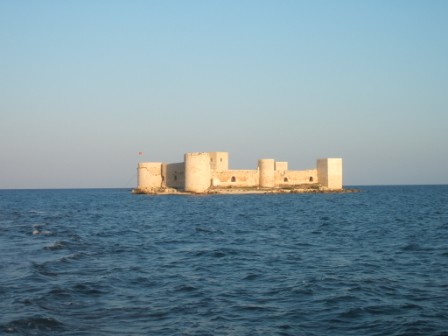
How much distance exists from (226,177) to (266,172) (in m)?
3.80

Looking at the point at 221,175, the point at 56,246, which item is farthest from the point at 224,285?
the point at 221,175

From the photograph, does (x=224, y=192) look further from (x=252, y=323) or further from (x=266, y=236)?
(x=252, y=323)

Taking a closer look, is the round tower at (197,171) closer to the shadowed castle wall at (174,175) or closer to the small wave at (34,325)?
the shadowed castle wall at (174,175)

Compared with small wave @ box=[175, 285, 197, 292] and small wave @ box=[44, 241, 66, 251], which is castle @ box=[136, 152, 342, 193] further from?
small wave @ box=[175, 285, 197, 292]

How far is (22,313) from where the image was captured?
24.8 feet

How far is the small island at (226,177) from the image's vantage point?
1909 inches

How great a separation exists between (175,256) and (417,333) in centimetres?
739

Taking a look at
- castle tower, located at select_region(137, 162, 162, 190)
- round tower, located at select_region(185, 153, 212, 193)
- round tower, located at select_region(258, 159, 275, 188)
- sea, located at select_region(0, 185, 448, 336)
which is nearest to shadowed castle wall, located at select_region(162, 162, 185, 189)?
castle tower, located at select_region(137, 162, 162, 190)

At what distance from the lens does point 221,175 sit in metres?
52.4

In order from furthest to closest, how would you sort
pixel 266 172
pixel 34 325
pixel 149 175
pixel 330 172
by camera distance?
pixel 149 175 → pixel 330 172 → pixel 266 172 → pixel 34 325

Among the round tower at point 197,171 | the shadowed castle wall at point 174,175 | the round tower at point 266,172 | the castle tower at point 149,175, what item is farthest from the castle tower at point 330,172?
the castle tower at point 149,175

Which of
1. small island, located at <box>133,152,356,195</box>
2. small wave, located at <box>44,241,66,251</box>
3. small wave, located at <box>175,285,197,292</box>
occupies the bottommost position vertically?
small wave, located at <box>175,285,197,292</box>

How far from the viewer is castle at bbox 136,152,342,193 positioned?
48344mm

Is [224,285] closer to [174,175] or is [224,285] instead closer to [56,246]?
[56,246]
